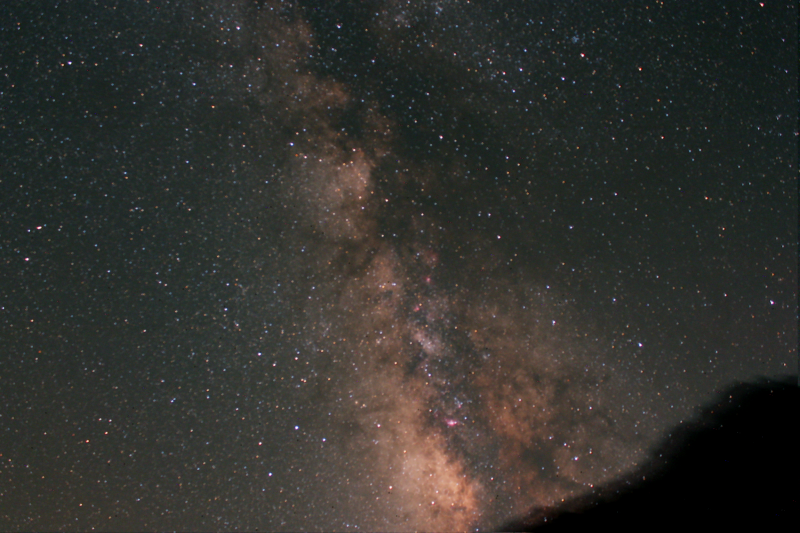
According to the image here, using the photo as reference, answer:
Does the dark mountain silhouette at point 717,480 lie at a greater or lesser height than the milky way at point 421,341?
lesser

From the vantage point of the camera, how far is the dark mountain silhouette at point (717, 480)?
63.4 inches

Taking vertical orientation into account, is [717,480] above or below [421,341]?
below

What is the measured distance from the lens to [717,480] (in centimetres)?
201

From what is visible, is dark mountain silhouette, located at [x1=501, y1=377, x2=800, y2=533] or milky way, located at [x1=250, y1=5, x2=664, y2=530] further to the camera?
dark mountain silhouette, located at [x1=501, y1=377, x2=800, y2=533]

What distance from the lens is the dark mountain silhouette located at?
1611 mm

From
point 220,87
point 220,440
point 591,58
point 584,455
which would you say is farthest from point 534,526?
point 220,87

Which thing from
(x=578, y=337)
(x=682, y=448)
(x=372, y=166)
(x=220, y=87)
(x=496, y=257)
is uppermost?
(x=220, y=87)

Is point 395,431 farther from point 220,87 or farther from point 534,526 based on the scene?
point 220,87

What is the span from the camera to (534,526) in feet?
4.88

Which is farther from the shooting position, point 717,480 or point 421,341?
point 717,480

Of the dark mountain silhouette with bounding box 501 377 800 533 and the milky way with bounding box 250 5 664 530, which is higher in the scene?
the milky way with bounding box 250 5 664 530

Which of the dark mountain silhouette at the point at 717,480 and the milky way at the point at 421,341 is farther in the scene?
the dark mountain silhouette at the point at 717,480

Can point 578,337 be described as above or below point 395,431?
above

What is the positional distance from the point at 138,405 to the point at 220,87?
987mm
